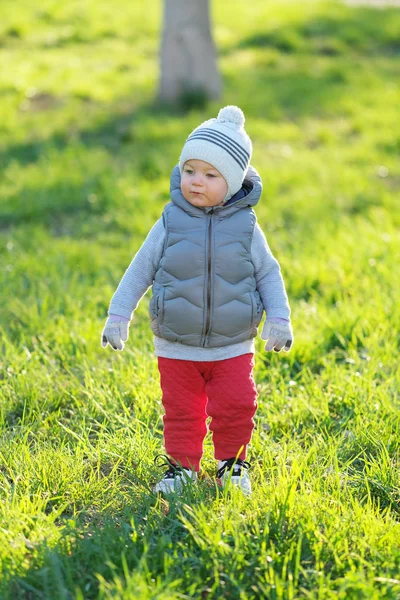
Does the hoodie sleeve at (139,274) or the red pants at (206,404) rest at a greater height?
the hoodie sleeve at (139,274)

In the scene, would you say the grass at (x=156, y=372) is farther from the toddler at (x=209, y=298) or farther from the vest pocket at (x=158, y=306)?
the vest pocket at (x=158, y=306)

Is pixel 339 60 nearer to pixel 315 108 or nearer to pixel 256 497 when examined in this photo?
pixel 315 108

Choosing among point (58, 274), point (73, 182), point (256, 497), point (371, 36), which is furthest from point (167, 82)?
point (256, 497)

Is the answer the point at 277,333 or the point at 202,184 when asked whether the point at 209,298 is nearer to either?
the point at 277,333

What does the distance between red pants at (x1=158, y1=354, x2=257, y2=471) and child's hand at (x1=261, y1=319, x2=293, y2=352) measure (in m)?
0.13

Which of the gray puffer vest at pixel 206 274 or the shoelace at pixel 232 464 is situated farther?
the shoelace at pixel 232 464

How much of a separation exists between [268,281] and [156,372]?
39.1 inches

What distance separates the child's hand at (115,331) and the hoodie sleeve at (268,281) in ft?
1.65

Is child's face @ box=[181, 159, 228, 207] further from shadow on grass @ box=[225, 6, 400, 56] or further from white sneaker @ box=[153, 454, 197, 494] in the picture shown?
shadow on grass @ box=[225, 6, 400, 56]

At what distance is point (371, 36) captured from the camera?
41.7 feet

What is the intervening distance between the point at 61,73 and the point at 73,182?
13.0 ft

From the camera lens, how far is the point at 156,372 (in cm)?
370

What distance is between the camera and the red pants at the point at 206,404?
2908 mm

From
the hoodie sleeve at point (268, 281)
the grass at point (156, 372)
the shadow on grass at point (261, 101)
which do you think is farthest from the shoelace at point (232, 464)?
the shadow on grass at point (261, 101)
